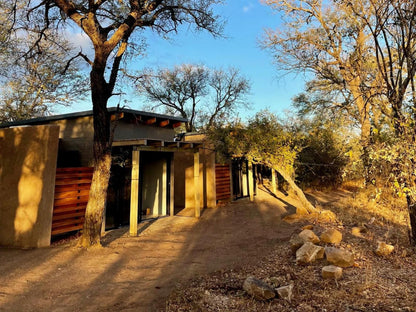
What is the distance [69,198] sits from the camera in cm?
644

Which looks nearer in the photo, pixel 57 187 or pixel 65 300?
pixel 65 300

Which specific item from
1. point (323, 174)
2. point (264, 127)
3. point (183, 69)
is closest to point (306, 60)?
Answer: point (264, 127)

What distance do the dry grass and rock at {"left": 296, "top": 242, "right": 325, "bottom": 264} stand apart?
0.32 feet

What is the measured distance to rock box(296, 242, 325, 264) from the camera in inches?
158

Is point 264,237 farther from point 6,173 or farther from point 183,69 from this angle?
point 183,69

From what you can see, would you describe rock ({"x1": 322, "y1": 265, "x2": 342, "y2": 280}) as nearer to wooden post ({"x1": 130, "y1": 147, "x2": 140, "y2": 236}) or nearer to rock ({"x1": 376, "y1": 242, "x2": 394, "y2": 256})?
rock ({"x1": 376, "y1": 242, "x2": 394, "y2": 256})

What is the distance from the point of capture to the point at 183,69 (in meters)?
25.1

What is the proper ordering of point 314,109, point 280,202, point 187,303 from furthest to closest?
point 314,109
point 280,202
point 187,303

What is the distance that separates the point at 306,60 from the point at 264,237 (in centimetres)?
962

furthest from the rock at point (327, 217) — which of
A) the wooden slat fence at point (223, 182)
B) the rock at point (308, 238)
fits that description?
the wooden slat fence at point (223, 182)

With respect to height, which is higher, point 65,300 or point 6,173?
point 6,173

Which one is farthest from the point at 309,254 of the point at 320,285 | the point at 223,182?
the point at 223,182

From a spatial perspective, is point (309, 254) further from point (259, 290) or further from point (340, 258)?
point (259, 290)

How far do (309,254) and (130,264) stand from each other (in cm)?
324
